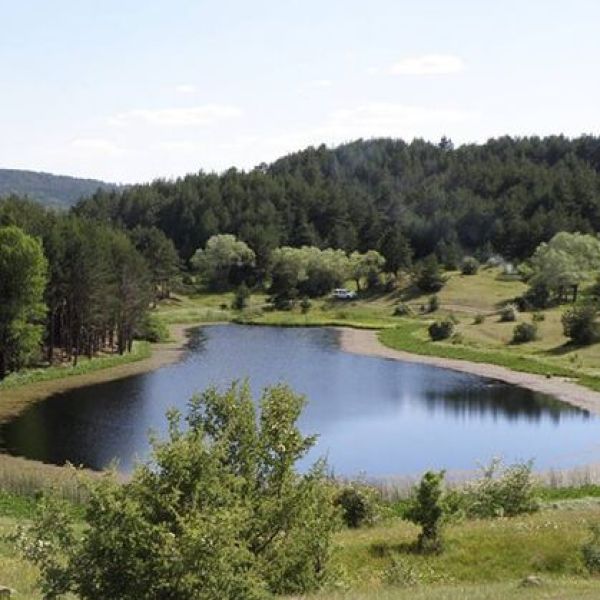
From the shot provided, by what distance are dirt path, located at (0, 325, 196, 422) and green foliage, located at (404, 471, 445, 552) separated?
37142 mm

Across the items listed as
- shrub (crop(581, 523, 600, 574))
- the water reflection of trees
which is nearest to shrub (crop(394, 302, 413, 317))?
the water reflection of trees

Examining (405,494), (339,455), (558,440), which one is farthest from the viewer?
→ (558,440)

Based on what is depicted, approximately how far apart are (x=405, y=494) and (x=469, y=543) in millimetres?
11468

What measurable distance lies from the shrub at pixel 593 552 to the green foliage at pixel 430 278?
106 m

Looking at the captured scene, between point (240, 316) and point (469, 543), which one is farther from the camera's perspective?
point (240, 316)

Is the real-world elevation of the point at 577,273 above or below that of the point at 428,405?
above

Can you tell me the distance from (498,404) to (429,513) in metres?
40.3

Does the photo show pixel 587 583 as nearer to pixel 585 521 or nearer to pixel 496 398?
pixel 585 521

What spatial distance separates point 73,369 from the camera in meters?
77.4

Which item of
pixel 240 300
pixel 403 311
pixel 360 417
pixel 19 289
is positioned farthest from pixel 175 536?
pixel 240 300

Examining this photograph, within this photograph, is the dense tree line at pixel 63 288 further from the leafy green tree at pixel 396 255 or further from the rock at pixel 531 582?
the rock at pixel 531 582

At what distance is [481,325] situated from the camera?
106750 millimetres

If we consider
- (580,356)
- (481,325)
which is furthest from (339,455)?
(481,325)

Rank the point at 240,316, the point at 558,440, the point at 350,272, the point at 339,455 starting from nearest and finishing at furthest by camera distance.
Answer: the point at 339,455 → the point at 558,440 → the point at 240,316 → the point at 350,272
